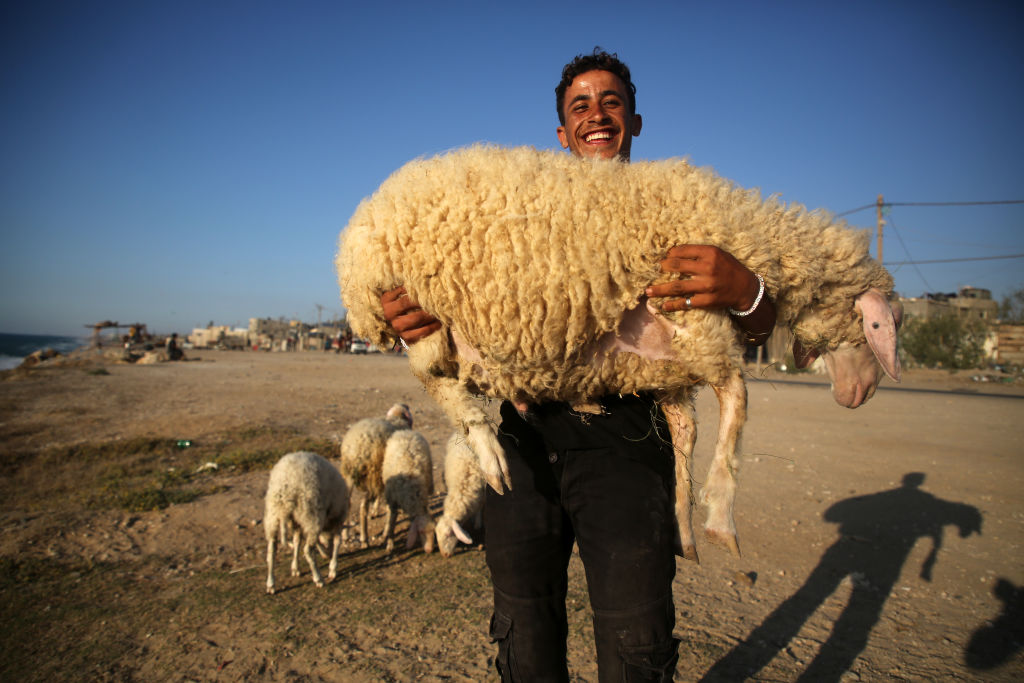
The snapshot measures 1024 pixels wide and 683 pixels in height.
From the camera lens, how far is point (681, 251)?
1415mm

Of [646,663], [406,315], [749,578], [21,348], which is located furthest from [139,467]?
[21,348]

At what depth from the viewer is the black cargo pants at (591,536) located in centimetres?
156

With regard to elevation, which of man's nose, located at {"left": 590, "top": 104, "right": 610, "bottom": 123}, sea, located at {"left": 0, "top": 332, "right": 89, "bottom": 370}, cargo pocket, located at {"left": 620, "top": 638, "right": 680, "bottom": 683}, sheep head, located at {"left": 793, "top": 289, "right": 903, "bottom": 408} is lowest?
sea, located at {"left": 0, "top": 332, "right": 89, "bottom": 370}

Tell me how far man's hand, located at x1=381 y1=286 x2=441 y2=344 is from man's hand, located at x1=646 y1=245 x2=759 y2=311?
0.67 metres

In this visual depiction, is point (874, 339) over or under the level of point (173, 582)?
over

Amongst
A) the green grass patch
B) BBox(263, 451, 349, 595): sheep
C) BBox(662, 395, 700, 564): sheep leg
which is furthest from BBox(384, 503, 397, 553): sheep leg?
BBox(662, 395, 700, 564): sheep leg

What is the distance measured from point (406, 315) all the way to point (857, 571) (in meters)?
4.75

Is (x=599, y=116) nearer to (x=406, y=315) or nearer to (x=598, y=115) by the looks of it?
(x=598, y=115)

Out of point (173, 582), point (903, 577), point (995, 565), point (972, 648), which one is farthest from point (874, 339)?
point (173, 582)

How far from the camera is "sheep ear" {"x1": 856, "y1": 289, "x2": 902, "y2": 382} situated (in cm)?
157

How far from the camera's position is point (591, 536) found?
5.42ft

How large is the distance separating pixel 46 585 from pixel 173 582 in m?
0.92

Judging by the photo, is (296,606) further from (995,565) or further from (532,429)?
(995,565)

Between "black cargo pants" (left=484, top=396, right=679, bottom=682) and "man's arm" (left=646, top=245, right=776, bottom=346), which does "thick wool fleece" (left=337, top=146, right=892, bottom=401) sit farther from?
"black cargo pants" (left=484, top=396, right=679, bottom=682)
